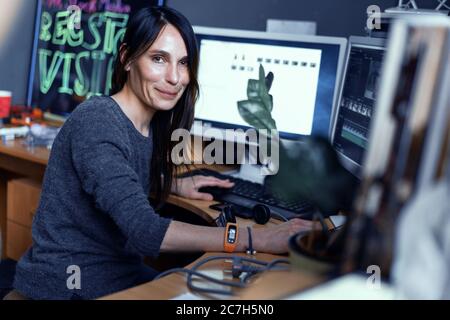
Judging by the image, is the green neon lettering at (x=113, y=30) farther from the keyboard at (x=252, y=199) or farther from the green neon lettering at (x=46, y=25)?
the keyboard at (x=252, y=199)

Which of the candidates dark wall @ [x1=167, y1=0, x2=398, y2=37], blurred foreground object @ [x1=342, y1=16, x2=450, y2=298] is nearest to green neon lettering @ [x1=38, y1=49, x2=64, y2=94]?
dark wall @ [x1=167, y1=0, x2=398, y2=37]

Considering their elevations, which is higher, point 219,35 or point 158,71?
point 219,35

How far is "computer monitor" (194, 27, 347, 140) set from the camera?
1679 millimetres

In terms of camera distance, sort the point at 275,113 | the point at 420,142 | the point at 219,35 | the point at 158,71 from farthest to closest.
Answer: the point at 219,35
the point at 275,113
the point at 158,71
the point at 420,142

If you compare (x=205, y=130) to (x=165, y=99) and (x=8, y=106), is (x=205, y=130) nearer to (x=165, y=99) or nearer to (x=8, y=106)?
(x=165, y=99)

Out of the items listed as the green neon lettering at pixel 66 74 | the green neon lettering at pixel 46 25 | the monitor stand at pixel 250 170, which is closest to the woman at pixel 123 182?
the monitor stand at pixel 250 170

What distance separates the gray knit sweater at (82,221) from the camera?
1166 millimetres

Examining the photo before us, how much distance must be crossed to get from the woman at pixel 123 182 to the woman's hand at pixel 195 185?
0.27ft

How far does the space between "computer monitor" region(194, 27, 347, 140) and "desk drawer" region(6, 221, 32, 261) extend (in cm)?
85

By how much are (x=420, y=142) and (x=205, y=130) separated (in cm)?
155

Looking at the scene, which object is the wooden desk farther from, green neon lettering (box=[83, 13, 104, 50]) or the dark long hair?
green neon lettering (box=[83, 13, 104, 50])
